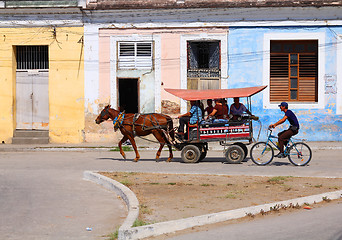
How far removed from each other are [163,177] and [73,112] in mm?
12480

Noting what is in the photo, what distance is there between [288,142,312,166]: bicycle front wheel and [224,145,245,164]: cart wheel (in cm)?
148

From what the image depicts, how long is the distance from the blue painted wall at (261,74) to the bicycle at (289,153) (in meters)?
8.10

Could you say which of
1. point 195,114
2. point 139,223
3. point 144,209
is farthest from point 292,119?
point 139,223

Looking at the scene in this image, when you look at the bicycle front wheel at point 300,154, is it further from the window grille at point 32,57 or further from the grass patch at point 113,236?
the window grille at point 32,57

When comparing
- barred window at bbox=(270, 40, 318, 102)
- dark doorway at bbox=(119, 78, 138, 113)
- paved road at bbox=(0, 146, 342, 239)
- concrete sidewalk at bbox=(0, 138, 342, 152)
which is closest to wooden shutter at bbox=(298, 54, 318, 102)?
barred window at bbox=(270, 40, 318, 102)

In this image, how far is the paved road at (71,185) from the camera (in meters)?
9.25

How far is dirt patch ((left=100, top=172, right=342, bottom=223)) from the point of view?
980 cm

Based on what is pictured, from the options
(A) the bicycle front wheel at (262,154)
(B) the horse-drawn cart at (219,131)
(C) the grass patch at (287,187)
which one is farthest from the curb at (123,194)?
(A) the bicycle front wheel at (262,154)

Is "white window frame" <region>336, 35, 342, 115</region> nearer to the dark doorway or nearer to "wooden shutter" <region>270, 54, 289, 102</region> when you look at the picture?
"wooden shutter" <region>270, 54, 289, 102</region>

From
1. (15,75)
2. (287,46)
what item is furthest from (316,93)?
(15,75)

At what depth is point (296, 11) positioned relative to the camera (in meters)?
24.7

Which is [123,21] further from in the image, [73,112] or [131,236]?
[131,236]

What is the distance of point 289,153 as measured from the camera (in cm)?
1652

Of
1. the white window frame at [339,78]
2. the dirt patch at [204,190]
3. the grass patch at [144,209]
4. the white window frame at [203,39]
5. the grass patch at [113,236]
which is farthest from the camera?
the white window frame at [203,39]
